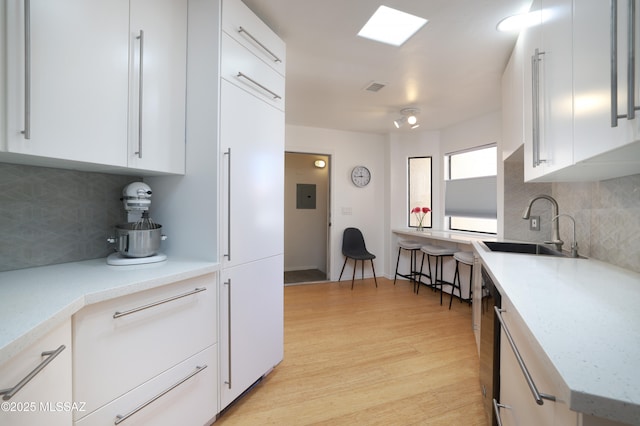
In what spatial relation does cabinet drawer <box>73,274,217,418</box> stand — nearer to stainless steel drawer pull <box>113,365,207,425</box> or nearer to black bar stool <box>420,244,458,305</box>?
stainless steel drawer pull <box>113,365,207,425</box>

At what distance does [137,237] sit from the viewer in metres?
1.34

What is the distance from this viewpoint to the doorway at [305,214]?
5.20m

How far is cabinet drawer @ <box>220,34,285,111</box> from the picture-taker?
1.48 meters

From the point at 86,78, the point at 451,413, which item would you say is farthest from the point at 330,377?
the point at 86,78

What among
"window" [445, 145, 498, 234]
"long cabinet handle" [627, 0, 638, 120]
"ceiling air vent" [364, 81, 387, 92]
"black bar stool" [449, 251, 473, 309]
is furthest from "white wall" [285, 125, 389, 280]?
"long cabinet handle" [627, 0, 638, 120]

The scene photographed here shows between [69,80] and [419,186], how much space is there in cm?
429

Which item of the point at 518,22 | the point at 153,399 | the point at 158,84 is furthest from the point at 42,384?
the point at 518,22

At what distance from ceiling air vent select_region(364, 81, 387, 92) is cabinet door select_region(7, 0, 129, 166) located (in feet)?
6.76

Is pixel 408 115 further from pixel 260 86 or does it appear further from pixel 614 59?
pixel 614 59

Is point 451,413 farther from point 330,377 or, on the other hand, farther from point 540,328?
point 540,328

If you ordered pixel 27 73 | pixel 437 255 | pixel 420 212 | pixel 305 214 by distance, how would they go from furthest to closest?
pixel 305 214
pixel 420 212
pixel 437 255
pixel 27 73

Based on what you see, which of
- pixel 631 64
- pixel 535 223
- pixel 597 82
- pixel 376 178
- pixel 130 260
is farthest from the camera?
pixel 376 178

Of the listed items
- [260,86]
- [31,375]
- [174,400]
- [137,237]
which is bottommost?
[174,400]

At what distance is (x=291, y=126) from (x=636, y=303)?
Answer: 12.8 feet
